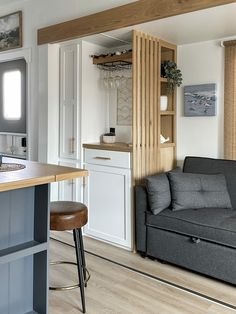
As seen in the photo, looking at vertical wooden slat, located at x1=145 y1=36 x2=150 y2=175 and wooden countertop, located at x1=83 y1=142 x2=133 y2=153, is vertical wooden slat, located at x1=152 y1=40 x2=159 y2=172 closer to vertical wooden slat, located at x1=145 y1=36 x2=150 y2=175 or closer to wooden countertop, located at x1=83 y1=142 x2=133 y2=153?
vertical wooden slat, located at x1=145 y1=36 x2=150 y2=175

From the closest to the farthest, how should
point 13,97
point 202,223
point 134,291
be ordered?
point 134,291
point 202,223
point 13,97

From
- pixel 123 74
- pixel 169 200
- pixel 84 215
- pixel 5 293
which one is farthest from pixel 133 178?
pixel 5 293

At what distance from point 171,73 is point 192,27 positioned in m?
0.59

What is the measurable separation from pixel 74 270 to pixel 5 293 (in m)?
0.92

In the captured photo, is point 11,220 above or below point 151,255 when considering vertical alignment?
above

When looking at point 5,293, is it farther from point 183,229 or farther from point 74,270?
point 183,229

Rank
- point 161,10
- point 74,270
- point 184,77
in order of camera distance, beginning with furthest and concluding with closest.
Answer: point 184,77 < point 74,270 < point 161,10

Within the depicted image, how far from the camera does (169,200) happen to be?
3047 mm

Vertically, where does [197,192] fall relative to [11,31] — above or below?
below

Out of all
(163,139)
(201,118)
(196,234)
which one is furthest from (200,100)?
(196,234)

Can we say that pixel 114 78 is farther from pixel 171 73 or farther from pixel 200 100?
pixel 200 100

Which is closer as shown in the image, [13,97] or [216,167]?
[216,167]

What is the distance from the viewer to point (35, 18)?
3.94 metres

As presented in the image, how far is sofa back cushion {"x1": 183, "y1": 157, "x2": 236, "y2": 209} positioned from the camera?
317cm
